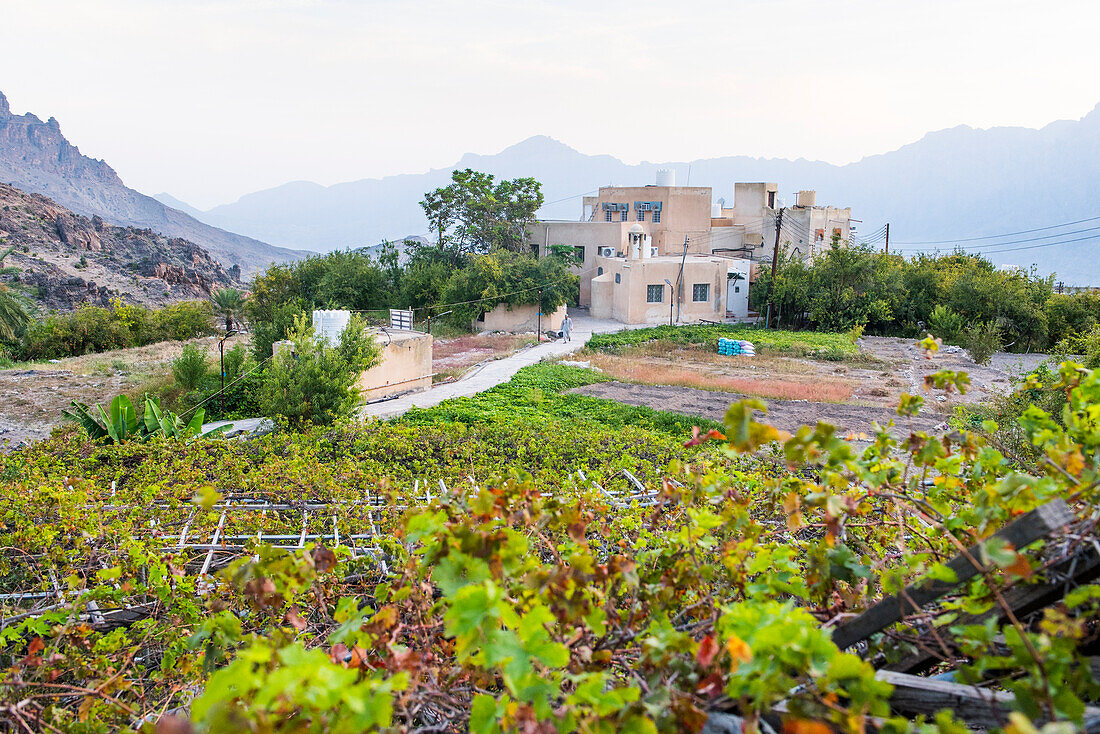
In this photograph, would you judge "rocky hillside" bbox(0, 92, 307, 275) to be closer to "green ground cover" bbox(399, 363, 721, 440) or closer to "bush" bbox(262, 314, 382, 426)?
"green ground cover" bbox(399, 363, 721, 440)

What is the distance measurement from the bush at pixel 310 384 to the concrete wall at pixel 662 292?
2521cm

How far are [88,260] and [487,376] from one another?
6647cm

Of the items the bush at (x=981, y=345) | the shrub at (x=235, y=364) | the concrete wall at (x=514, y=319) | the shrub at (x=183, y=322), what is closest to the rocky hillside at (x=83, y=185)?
the shrub at (x=183, y=322)

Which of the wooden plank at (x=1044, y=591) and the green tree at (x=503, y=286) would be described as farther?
the green tree at (x=503, y=286)

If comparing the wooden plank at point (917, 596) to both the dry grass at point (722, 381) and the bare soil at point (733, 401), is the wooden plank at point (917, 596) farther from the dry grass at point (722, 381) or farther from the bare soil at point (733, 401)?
the dry grass at point (722, 381)

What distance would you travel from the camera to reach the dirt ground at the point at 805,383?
711 inches

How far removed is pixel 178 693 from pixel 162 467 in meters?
4.96

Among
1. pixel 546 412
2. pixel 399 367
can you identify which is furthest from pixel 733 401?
pixel 399 367

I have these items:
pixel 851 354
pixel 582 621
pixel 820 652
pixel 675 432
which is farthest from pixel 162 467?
pixel 851 354

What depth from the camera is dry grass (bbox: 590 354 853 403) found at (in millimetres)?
20786

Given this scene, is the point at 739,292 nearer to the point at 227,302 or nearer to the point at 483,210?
the point at 483,210

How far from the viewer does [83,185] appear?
154 metres

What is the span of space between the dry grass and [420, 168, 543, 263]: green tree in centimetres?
2218

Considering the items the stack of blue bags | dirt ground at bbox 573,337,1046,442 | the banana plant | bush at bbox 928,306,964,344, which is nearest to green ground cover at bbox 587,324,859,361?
dirt ground at bbox 573,337,1046,442
